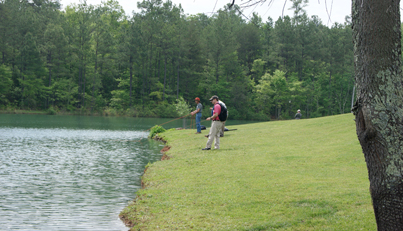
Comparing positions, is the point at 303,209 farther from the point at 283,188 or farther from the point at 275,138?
the point at 275,138

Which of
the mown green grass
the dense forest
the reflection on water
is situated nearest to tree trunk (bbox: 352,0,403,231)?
the mown green grass

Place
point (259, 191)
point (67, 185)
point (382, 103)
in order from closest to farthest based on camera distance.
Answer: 1. point (382, 103)
2. point (259, 191)
3. point (67, 185)

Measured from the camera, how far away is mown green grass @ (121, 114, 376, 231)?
658 centimetres

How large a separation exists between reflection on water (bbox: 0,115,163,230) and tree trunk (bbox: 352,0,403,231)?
16.5ft

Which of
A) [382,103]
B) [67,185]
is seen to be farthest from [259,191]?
[67,185]

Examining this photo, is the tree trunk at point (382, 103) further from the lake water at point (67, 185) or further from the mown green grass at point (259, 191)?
the lake water at point (67, 185)

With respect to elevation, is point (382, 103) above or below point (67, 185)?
above

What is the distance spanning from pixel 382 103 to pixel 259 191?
15.6 ft

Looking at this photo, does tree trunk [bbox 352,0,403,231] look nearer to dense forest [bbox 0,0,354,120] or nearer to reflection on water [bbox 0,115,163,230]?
reflection on water [bbox 0,115,163,230]

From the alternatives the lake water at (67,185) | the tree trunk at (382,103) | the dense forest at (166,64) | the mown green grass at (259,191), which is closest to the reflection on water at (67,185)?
the lake water at (67,185)

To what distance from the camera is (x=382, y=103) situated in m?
4.22

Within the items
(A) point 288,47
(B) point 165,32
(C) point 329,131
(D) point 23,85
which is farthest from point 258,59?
(C) point 329,131

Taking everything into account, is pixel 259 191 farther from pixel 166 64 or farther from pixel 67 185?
Result: pixel 166 64

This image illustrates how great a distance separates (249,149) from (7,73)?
5852 cm
